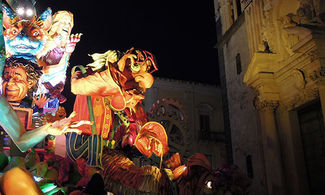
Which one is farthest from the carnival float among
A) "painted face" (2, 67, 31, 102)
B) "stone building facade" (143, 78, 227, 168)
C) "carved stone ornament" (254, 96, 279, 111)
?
"stone building facade" (143, 78, 227, 168)

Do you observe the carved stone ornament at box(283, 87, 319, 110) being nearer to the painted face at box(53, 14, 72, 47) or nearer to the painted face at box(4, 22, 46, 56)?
the painted face at box(53, 14, 72, 47)

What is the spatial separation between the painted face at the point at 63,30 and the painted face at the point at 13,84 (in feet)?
6.44

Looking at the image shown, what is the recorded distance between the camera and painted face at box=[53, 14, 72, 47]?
5945 mm

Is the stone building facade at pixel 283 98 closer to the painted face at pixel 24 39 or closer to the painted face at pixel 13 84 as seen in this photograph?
the painted face at pixel 24 39

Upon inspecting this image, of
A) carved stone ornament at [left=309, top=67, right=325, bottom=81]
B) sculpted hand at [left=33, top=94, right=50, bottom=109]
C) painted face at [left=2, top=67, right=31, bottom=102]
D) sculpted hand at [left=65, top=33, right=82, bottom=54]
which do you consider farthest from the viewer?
carved stone ornament at [left=309, top=67, right=325, bottom=81]

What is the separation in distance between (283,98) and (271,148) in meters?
1.89

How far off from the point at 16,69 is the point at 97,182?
2.35 meters

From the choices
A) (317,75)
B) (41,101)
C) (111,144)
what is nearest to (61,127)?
(111,144)

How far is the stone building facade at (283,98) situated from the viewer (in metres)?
8.81

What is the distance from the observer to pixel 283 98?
10305 mm

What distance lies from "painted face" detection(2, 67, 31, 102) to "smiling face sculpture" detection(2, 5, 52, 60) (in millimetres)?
1628

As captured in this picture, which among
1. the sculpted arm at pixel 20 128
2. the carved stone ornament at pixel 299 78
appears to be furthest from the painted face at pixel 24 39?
the carved stone ornament at pixel 299 78

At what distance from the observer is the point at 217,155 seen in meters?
21.5

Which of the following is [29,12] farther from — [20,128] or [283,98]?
[283,98]
